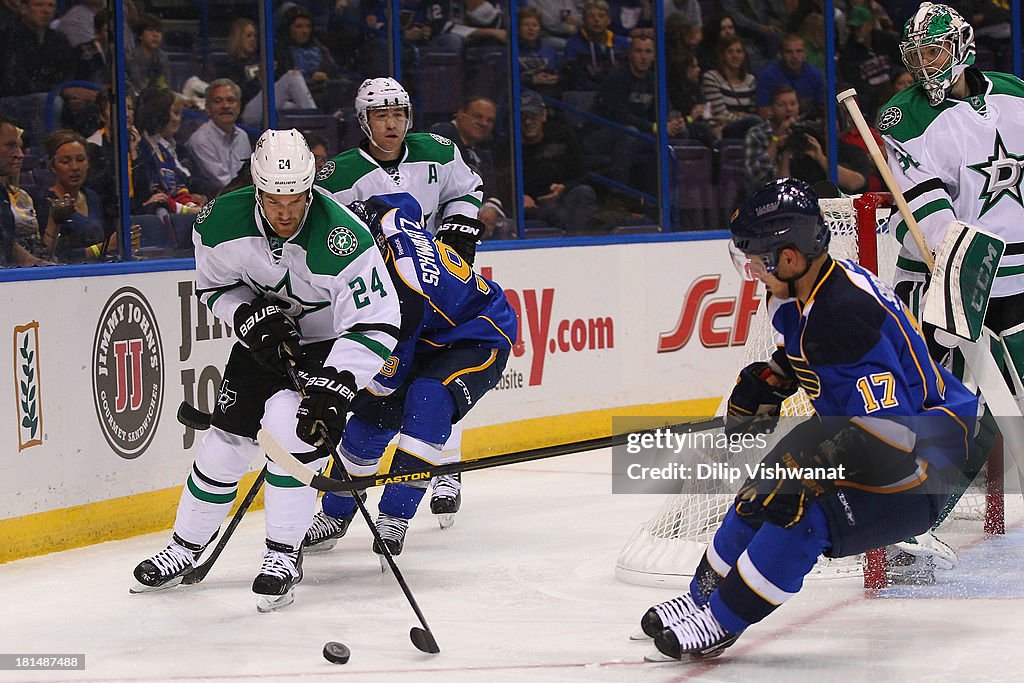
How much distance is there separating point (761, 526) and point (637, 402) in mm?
3279

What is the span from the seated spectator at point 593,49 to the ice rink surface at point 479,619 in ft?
7.99

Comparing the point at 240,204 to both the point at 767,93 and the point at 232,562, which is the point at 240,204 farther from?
the point at 767,93

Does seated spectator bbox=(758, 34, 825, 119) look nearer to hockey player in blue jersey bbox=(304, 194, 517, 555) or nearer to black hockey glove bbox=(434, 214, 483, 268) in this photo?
black hockey glove bbox=(434, 214, 483, 268)

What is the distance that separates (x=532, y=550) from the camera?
4.02m

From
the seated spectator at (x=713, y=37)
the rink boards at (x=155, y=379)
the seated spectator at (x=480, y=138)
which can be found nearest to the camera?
the rink boards at (x=155, y=379)

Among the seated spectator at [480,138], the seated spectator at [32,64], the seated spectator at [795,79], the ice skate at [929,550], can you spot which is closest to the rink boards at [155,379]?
the seated spectator at [480,138]

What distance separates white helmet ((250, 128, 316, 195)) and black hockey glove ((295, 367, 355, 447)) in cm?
40

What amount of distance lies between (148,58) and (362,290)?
1.86 m

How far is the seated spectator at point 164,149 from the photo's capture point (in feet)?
15.6

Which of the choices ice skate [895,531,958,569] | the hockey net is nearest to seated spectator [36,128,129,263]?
the hockey net

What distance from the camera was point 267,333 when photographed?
133 inches

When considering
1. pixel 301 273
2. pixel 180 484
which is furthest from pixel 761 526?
pixel 180 484

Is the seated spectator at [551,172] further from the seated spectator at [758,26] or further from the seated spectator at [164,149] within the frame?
the seated spectator at [164,149]

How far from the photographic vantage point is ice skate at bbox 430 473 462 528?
4.41 m
